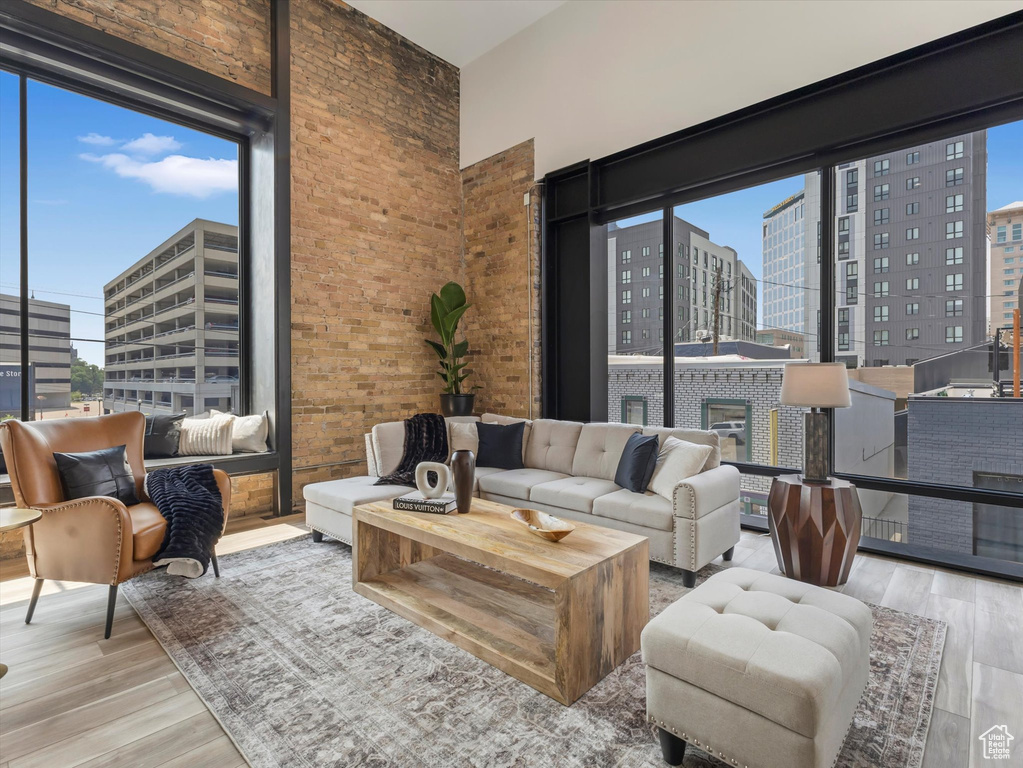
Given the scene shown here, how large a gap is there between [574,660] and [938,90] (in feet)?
12.5

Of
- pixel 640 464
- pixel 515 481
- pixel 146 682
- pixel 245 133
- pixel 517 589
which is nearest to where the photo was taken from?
pixel 146 682

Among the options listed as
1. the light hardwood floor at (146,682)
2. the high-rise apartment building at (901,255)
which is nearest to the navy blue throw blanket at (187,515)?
the light hardwood floor at (146,682)

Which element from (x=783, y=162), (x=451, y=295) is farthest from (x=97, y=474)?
(x=783, y=162)

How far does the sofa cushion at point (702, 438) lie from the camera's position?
11.2 ft

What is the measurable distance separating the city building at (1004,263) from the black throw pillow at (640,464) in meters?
2.11

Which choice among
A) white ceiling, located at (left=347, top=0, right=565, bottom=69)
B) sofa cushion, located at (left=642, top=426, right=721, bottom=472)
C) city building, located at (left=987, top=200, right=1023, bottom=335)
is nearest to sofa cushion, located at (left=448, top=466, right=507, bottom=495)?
sofa cushion, located at (left=642, top=426, right=721, bottom=472)

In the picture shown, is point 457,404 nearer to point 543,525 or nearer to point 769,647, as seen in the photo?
point 543,525

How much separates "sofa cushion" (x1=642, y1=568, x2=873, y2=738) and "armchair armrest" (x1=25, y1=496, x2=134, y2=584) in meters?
2.42

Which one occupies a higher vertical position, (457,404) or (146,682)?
(457,404)

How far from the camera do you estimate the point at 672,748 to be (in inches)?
65.1

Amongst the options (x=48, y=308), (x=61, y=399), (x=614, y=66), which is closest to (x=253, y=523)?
(x=61, y=399)

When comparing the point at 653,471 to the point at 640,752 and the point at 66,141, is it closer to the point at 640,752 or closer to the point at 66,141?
the point at 640,752

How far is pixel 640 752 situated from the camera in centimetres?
171

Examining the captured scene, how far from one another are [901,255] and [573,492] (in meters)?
2.67
